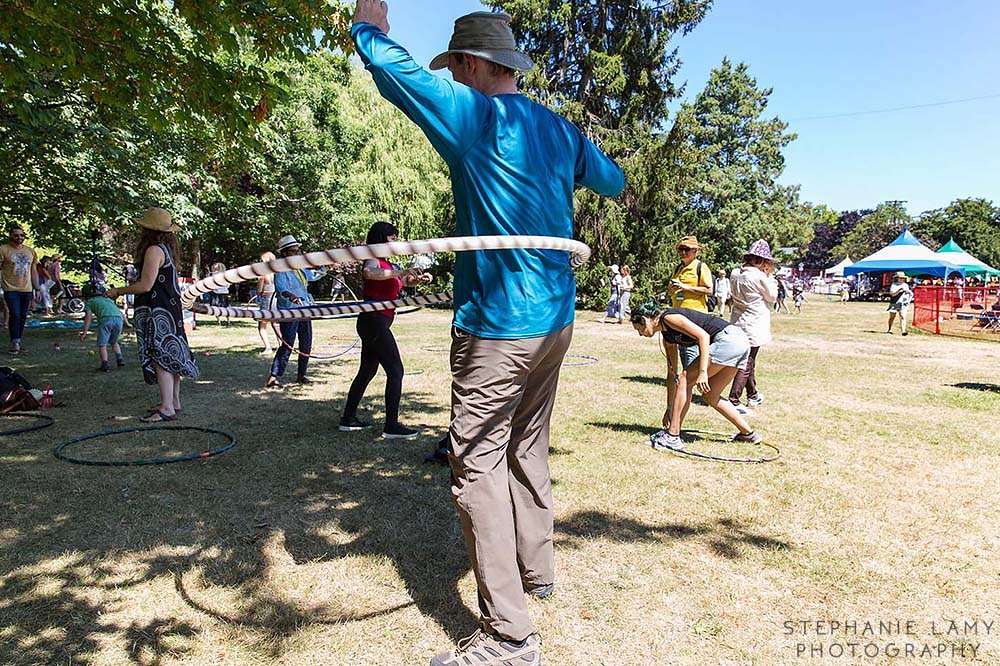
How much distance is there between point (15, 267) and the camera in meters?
11.7

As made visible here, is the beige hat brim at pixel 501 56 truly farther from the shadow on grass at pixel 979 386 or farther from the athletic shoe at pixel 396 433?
the shadow on grass at pixel 979 386

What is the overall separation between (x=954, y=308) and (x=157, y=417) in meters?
24.7

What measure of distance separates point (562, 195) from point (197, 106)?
5704 millimetres

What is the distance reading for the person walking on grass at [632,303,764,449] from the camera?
5.59m

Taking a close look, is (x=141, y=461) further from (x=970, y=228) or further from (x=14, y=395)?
(x=970, y=228)

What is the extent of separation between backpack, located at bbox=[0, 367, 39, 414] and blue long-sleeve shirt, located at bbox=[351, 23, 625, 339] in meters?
6.47

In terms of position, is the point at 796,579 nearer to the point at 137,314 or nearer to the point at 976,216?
the point at 137,314

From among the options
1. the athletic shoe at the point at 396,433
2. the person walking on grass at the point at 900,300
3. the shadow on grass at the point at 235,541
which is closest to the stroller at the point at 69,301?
the shadow on grass at the point at 235,541

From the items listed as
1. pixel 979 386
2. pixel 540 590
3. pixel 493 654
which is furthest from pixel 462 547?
pixel 979 386

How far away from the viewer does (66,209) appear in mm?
12406

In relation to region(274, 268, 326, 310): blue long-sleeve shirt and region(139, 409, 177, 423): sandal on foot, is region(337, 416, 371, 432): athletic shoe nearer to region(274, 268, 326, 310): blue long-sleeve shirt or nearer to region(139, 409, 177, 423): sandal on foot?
region(139, 409, 177, 423): sandal on foot

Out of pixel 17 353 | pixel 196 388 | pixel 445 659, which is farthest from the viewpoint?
pixel 17 353

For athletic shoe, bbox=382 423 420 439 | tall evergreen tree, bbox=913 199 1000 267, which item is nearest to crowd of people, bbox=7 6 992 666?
athletic shoe, bbox=382 423 420 439

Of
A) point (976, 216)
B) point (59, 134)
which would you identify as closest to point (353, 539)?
point (59, 134)
